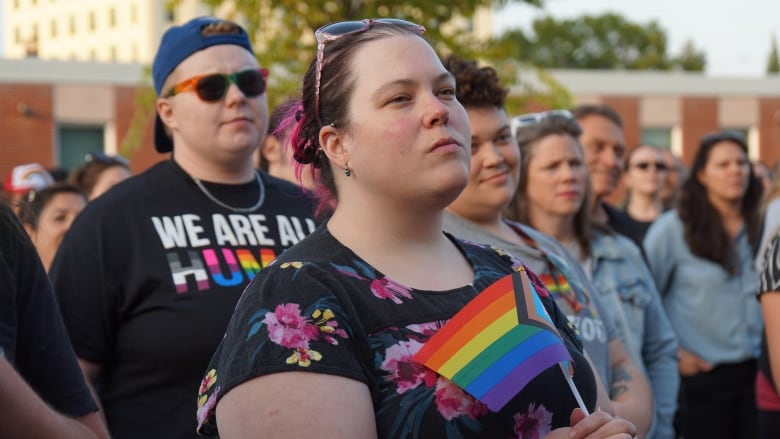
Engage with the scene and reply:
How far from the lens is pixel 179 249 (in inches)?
148

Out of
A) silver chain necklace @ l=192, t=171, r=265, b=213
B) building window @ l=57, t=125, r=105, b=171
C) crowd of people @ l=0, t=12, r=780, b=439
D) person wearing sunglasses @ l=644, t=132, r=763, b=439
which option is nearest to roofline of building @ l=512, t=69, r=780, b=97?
building window @ l=57, t=125, r=105, b=171

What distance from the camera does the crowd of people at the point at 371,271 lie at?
229cm

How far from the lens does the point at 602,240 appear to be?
4914mm

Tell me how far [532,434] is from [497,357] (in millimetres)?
232

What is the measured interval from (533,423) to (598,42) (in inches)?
3233

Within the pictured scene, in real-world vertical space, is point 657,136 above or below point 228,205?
below

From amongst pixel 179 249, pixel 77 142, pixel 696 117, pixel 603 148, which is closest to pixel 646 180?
pixel 603 148

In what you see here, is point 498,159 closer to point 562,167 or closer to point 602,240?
point 562,167

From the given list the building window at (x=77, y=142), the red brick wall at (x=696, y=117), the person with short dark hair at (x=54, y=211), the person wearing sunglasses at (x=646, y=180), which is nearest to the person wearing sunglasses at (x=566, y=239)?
the person with short dark hair at (x=54, y=211)

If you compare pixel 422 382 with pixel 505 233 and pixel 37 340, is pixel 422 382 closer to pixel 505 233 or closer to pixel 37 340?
pixel 37 340

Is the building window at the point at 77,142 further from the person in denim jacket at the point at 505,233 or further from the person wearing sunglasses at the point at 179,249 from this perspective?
the person in denim jacket at the point at 505,233

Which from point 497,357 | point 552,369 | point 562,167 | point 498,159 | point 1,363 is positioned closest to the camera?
point 1,363

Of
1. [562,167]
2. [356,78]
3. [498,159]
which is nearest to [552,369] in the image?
[356,78]

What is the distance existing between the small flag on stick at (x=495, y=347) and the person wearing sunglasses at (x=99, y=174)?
5144mm
